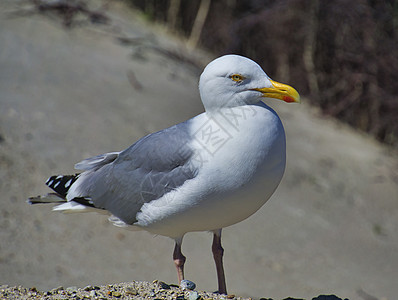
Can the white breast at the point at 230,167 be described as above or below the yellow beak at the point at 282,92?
below

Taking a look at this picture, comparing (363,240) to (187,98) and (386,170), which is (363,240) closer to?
(386,170)

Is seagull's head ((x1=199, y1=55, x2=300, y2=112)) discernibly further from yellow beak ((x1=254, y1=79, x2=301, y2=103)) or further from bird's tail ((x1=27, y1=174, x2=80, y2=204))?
bird's tail ((x1=27, y1=174, x2=80, y2=204))

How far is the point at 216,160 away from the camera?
162 inches

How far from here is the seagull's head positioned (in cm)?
425

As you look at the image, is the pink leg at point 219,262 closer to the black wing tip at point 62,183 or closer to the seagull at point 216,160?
the seagull at point 216,160

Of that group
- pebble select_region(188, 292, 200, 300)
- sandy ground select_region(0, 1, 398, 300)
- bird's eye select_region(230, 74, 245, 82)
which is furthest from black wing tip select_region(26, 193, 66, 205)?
bird's eye select_region(230, 74, 245, 82)

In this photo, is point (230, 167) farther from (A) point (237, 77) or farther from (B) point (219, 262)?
(B) point (219, 262)

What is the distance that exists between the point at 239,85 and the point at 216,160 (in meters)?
0.57

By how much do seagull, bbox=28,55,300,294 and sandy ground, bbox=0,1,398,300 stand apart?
192 centimetres

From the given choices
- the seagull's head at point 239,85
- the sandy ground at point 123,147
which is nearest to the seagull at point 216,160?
the seagull's head at point 239,85

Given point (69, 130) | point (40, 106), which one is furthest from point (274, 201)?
point (40, 106)

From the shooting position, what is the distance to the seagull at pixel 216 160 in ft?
13.5

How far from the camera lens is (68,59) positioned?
9.28 meters

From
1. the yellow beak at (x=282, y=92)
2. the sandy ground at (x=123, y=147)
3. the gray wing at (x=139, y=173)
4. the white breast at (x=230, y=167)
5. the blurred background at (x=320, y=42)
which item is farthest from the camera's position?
the blurred background at (x=320, y=42)
